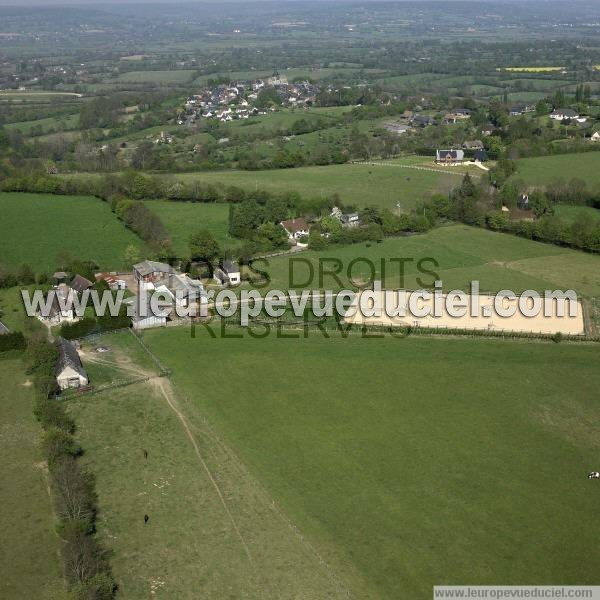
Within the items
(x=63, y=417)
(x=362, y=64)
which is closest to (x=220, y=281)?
Result: (x=63, y=417)

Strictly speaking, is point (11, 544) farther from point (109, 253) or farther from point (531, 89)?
point (531, 89)

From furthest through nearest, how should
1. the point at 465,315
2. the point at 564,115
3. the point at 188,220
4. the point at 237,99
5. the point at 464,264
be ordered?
1. the point at 237,99
2. the point at 564,115
3. the point at 188,220
4. the point at 464,264
5. the point at 465,315

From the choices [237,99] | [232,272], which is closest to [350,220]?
[232,272]

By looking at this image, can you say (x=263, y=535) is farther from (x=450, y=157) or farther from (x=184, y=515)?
(x=450, y=157)

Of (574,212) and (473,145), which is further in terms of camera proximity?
(473,145)

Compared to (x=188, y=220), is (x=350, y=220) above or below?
above

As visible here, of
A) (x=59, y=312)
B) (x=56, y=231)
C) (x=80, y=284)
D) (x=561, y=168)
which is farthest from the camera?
(x=561, y=168)

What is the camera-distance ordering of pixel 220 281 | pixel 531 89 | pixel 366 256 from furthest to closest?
pixel 531 89
pixel 366 256
pixel 220 281
